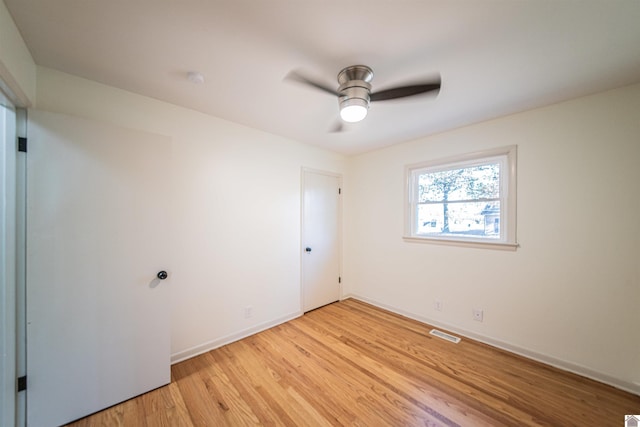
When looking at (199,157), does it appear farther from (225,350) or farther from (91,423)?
(91,423)

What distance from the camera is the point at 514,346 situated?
7.69ft

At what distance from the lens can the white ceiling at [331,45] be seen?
3.80 feet

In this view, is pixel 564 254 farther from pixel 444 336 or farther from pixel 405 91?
pixel 405 91

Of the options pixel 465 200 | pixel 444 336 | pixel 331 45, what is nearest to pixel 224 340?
pixel 444 336

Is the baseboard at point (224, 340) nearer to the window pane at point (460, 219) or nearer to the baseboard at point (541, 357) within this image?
the baseboard at point (541, 357)

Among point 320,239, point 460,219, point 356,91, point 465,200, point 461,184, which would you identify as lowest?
point 320,239

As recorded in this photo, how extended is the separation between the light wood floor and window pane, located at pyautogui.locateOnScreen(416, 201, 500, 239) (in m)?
1.25

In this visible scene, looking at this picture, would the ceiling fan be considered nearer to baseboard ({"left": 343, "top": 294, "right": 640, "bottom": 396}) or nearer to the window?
the window

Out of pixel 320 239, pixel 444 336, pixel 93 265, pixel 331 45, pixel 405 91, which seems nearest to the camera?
pixel 331 45

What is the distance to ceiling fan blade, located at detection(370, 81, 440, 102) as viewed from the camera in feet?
4.72

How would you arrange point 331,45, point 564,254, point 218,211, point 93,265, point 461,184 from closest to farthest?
point 331,45 → point 93,265 → point 564,254 → point 218,211 → point 461,184

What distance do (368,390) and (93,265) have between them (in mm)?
2286

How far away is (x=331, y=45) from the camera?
1.39 meters

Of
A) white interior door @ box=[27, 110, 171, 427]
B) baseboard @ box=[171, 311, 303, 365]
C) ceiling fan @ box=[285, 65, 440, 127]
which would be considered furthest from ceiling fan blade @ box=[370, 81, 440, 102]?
baseboard @ box=[171, 311, 303, 365]
